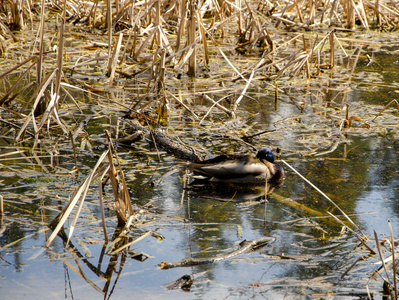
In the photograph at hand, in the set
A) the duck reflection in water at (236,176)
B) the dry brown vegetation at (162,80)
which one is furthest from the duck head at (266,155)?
the dry brown vegetation at (162,80)

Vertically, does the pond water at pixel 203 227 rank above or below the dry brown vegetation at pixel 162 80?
below

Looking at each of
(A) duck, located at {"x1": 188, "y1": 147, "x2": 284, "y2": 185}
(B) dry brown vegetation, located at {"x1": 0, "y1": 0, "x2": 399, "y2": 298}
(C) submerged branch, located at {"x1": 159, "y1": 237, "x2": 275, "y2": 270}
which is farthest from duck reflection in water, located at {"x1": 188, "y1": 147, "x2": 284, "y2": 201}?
(C) submerged branch, located at {"x1": 159, "y1": 237, "x2": 275, "y2": 270}

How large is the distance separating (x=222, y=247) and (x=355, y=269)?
751mm

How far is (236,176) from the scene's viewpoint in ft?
14.3

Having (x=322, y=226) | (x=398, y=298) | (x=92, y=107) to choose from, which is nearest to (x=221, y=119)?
(x=92, y=107)

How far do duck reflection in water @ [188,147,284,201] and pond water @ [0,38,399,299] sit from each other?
5cm

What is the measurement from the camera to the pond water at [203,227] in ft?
9.32

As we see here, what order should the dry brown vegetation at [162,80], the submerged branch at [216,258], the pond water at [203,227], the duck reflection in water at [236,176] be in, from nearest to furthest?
1. the pond water at [203,227]
2. the submerged branch at [216,258]
3. the duck reflection in water at [236,176]
4. the dry brown vegetation at [162,80]

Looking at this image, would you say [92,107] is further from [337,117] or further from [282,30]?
[282,30]

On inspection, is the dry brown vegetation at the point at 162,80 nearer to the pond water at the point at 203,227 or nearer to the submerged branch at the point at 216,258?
the pond water at the point at 203,227

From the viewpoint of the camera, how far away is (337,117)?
589 centimetres

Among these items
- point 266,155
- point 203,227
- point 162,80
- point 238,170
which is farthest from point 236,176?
point 162,80

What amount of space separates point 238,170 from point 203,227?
917mm

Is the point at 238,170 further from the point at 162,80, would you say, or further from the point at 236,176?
the point at 162,80
